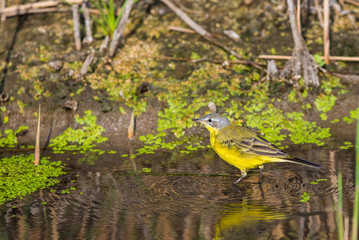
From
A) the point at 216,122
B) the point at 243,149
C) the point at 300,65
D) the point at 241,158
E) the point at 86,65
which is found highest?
the point at 86,65

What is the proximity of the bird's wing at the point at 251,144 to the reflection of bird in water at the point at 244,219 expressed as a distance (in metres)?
0.75

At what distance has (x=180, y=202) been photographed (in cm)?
559

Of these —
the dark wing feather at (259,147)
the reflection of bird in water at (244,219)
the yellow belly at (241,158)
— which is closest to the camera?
the reflection of bird in water at (244,219)

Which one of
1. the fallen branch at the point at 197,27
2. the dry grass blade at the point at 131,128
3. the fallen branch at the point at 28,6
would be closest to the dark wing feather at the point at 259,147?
the dry grass blade at the point at 131,128

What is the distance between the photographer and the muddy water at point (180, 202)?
16.0 ft

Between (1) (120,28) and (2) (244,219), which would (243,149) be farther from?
(1) (120,28)

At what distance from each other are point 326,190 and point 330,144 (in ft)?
5.71

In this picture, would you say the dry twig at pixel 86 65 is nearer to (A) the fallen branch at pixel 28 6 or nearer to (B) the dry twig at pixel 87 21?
(B) the dry twig at pixel 87 21

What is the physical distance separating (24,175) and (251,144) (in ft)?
9.50

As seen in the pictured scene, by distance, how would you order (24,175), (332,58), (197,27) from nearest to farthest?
(24,175) → (332,58) → (197,27)

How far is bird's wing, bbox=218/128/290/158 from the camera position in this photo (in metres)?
5.94

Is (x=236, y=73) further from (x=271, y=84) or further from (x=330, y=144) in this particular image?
(x=330, y=144)

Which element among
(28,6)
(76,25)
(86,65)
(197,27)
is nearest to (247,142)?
(86,65)

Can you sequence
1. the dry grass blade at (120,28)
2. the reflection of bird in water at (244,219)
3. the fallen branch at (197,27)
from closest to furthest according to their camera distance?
the reflection of bird in water at (244,219) → the dry grass blade at (120,28) → the fallen branch at (197,27)
